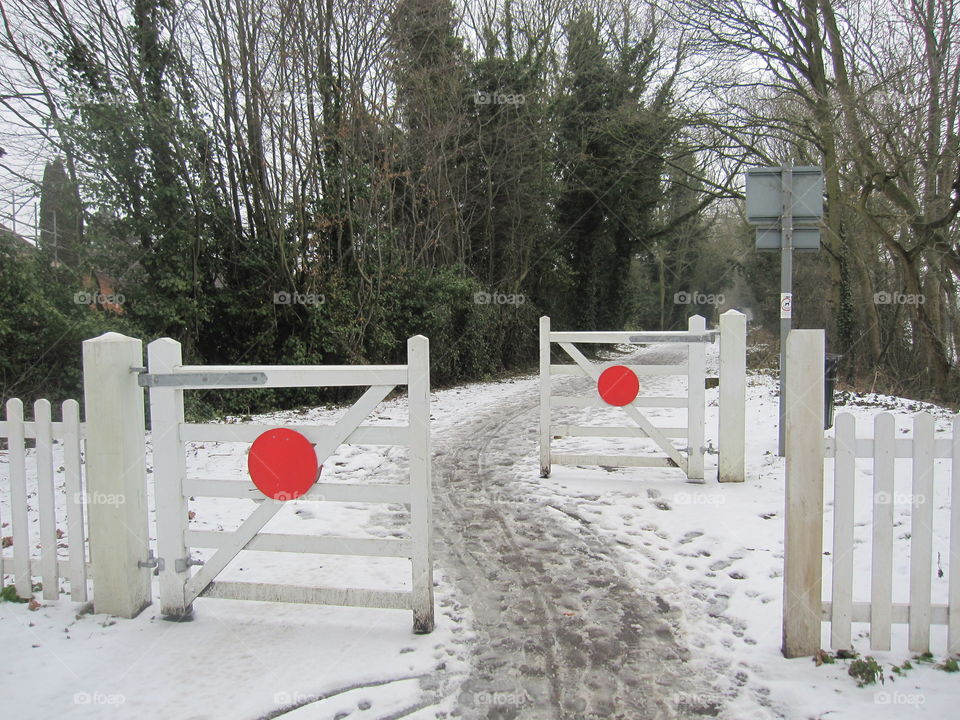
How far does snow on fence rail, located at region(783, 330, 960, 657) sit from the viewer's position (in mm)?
3164

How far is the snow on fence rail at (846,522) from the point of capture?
3.16 m

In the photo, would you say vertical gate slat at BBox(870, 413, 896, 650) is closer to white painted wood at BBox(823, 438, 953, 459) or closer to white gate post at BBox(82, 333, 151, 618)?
white painted wood at BBox(823, 438, 953, 459)

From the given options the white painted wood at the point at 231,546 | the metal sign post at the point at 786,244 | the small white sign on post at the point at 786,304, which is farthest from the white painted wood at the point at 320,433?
the small white sign on post at the point at 786,304

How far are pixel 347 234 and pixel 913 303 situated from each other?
1220cm

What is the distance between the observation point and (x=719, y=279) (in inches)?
1737

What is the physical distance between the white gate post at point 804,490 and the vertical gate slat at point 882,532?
9.5 inches

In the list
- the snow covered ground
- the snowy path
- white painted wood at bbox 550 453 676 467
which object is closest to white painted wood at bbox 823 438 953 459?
the snow covered ground

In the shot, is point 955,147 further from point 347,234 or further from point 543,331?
point 347,234

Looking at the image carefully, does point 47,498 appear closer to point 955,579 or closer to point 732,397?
point 955,579

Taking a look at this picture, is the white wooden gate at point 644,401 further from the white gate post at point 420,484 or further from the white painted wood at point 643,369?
the white gate post at point 420,484

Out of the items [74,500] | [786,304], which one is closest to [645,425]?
[786,304]

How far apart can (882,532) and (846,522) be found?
0.60ft

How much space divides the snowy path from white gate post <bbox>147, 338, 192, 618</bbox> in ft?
5.38

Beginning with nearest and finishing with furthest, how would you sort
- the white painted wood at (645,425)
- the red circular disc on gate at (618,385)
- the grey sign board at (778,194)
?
the red circular disc on gate at (618,385), the white painted wood at (645,425), the grey sign board at (778,194)
